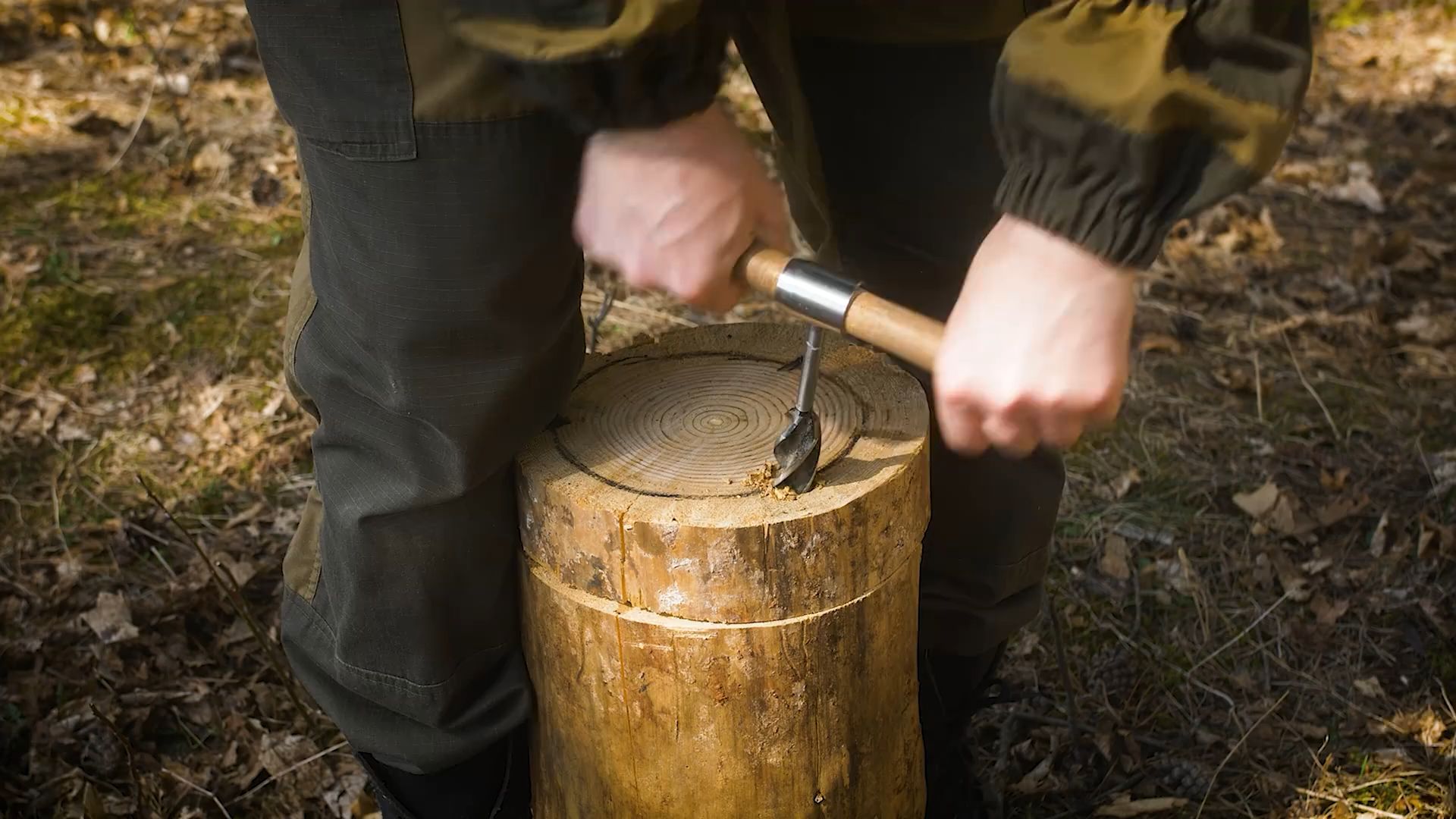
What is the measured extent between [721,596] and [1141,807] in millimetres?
1338

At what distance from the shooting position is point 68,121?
16.2ft

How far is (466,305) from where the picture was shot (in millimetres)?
1527

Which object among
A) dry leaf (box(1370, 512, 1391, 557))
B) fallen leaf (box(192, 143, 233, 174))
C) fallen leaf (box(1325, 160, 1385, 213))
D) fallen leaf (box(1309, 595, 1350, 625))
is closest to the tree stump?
fallen leaf (box(1309, 595, 1350, 625))

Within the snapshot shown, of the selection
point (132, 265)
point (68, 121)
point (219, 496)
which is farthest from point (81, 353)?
point (68, 121)

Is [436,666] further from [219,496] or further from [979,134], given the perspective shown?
[219,496]

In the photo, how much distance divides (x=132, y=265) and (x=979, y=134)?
10.5ft

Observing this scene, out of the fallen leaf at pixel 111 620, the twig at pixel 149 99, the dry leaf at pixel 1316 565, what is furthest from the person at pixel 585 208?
the twig at pixel 149 99

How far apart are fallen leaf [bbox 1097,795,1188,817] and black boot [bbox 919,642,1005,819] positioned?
0.95ft

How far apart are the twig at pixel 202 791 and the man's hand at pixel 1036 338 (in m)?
1.84

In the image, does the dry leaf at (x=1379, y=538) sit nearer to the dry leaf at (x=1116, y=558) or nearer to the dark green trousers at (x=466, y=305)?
the dry leaf at (x=1116, y=558)

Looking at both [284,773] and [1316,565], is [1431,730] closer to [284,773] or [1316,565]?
[1316,565]

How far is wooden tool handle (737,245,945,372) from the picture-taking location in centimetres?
148

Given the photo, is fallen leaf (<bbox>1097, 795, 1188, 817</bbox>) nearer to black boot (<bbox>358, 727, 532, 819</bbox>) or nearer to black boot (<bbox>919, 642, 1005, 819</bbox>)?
black boot (<bbox>919, 642, 1005, 819</bbox>)

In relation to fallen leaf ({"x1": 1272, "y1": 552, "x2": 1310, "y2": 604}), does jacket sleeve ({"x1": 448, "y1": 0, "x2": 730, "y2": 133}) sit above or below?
above
